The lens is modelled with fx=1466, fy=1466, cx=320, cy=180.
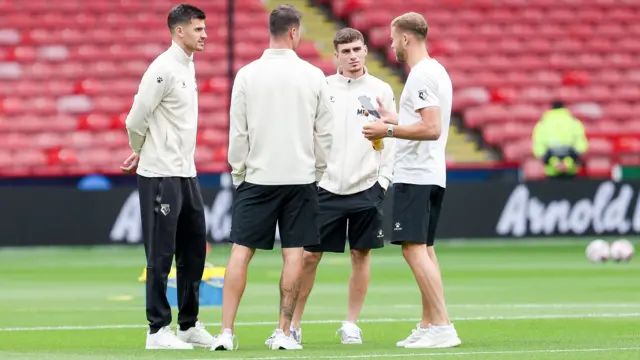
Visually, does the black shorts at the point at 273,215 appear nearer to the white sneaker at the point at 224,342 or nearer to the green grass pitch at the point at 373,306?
the white sneaker at the point at 224,342

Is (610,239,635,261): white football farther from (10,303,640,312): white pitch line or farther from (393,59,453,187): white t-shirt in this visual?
(393,59,453,187): white t-shirt

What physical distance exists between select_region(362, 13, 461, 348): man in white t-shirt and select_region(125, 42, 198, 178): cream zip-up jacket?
4.39 ft

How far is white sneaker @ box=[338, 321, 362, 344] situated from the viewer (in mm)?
10242

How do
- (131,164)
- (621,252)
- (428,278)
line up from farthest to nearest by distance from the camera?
(621,252)
(131,164)
(428,278)

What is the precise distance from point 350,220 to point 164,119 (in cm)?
171

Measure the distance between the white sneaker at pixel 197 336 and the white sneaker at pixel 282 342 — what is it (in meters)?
0.58

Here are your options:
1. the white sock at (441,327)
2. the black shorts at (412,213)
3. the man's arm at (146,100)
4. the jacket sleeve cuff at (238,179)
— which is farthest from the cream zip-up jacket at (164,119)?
the white sock at (441,327)

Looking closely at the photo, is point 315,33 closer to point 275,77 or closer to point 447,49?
point 447,49

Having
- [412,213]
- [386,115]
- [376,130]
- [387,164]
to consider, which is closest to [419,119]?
[386,115]

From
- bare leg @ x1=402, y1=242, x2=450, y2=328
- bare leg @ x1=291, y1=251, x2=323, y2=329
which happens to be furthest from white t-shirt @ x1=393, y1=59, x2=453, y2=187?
bare leg @ x1=291, y1=251, x2=323, y2=329

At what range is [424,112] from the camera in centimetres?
968

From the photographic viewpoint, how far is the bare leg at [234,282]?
9531 millimetres

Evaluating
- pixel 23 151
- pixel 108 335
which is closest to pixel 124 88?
pixel 23 151

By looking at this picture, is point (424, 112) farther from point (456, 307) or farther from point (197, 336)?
point (456, 307)
